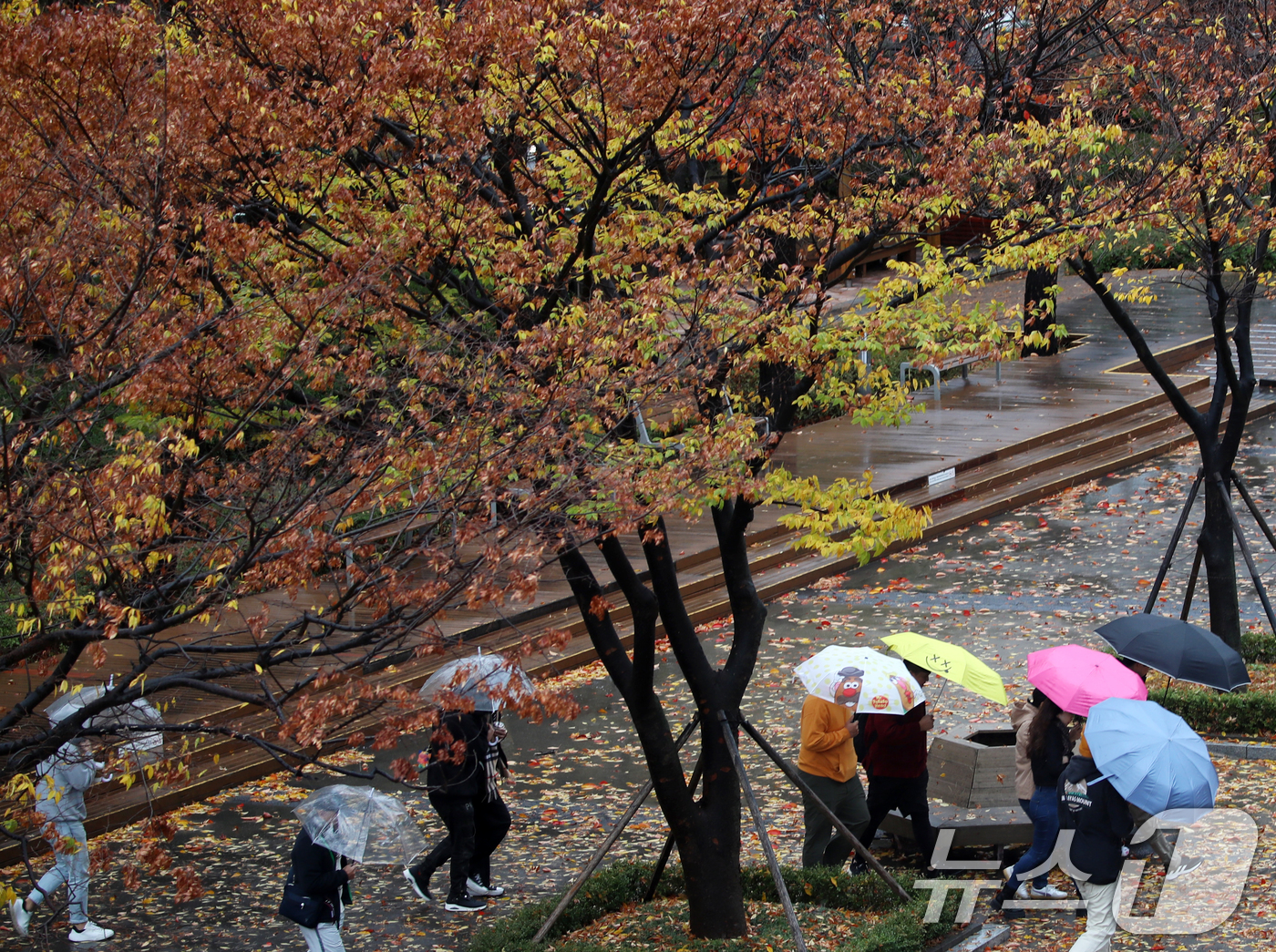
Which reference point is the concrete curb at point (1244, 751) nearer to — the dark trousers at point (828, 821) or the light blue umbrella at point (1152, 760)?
the dark trousers at point (828, 821)

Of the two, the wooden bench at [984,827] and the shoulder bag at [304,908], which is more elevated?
the shoulder bag at [304,908]

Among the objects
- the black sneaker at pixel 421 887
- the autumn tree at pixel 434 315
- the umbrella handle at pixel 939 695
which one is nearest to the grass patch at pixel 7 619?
the autumn tree at pixel 434 315

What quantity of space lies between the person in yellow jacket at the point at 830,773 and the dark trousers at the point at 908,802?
83 mm

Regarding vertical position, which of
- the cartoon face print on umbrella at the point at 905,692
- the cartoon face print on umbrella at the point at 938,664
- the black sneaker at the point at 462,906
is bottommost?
the black sneaker at the point at 462,906

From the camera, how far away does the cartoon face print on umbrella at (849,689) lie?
852 cm

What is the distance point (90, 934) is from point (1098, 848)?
5.92m

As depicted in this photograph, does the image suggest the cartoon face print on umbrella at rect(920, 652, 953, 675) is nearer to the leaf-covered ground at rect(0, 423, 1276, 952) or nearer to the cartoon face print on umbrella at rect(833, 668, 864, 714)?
the cartoon face print on umbrella at rect(833, 668, 864, 714)

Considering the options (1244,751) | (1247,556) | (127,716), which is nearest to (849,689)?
(1244,751)

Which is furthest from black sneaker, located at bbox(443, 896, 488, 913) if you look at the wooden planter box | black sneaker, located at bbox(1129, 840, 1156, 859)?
black sneaker, located at bbox(1129, 840, 1156, 859)

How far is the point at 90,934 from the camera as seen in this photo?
844 cm

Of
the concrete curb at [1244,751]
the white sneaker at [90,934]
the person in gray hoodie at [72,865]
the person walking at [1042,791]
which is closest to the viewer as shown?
the person in gray hoodie at [72,865]

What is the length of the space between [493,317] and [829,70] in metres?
3.06

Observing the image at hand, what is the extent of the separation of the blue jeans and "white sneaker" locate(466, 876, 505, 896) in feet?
10.7

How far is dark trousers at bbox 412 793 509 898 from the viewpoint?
28.6 ft
